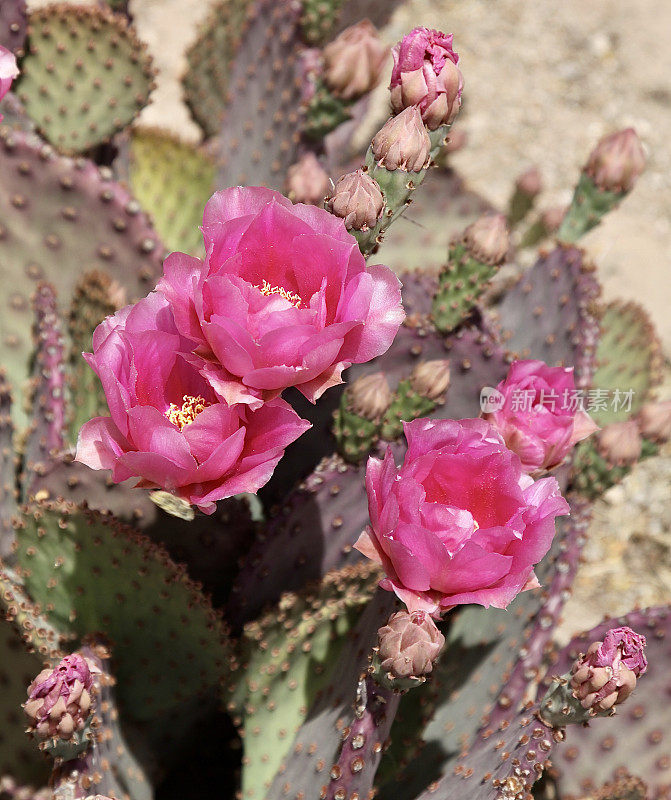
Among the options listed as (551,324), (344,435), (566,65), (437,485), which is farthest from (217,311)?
(566,65)

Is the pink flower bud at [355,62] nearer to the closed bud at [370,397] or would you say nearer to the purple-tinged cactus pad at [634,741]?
the closed bud at [370,397]

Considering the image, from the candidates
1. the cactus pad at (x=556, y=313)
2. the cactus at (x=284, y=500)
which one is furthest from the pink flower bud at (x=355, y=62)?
the cactus pad at (x=556, y=313)

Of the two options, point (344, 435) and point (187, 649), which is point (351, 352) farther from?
point (187, 649)

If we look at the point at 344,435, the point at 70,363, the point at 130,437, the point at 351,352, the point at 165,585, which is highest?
the point at 351,352

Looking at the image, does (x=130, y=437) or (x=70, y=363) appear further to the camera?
(x=70, y=363)

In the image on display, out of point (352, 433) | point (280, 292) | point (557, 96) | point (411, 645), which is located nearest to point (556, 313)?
point (352, 433)

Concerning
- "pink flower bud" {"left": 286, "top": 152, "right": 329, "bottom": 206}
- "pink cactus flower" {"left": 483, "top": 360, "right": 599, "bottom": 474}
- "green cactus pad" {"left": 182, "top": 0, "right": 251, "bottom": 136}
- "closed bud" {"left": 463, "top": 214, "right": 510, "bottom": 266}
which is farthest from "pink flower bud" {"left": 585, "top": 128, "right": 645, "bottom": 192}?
"green cactus pad" {"left": 182, "top": 0, "right": 251, "bottom": 136}

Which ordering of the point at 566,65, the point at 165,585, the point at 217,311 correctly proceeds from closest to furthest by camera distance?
the point at 217,311 < the point at 165,585 < the point at 566,65
